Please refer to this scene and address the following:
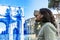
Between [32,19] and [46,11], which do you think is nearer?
[46,11]

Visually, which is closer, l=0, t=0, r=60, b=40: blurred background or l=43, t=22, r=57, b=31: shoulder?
l=43, t=22, r=57, b=31: shoulder

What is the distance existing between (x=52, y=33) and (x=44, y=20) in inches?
8.3

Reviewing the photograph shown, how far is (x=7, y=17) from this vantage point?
2721 millimetres

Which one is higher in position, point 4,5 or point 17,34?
point 4,5

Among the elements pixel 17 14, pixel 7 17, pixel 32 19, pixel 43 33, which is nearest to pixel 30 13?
pixel 32 19

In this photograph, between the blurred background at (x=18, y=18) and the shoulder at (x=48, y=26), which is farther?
the blurred background at (x=18, y=18)

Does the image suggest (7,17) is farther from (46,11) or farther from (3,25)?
(46,11)

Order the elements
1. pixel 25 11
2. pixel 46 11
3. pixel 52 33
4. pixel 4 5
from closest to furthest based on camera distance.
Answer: pixel 52 33 → pixel 46 11 → pixel 4 5 → pixel 25 11

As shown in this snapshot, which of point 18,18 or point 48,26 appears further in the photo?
point 18,18

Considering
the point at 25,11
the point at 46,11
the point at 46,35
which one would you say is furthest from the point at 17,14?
the point at 46,35

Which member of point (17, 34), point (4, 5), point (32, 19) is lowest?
point (17, 34)

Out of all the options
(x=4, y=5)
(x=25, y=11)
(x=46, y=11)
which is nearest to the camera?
(x=46, y=11)

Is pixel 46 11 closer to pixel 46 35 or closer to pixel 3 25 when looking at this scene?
pixel 46 35

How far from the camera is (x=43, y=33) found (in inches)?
92.9
